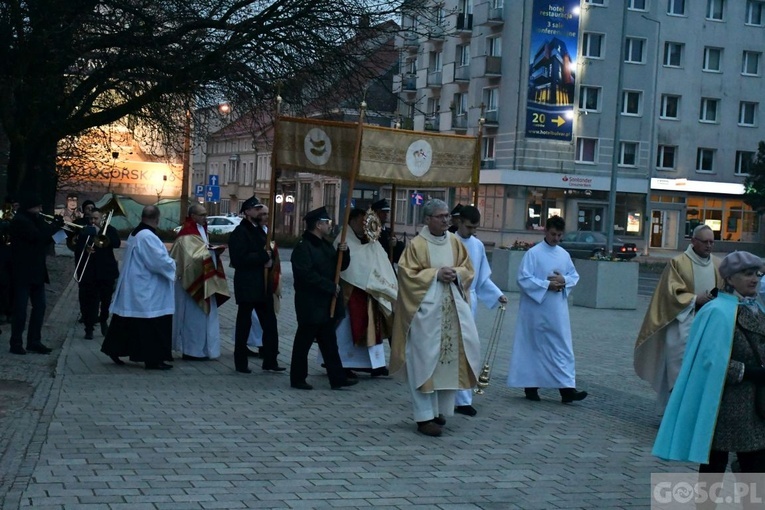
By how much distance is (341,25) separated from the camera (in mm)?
17766

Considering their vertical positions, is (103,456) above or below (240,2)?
below

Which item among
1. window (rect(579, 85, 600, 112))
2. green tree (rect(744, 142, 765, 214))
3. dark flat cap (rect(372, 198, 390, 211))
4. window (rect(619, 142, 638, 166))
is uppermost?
window (rect(579, 85, 600, 112))

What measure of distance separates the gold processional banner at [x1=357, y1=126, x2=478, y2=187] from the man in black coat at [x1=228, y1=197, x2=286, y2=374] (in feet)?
5.16

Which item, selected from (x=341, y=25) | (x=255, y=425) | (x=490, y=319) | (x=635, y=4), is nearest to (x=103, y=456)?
(x=255, y=425)

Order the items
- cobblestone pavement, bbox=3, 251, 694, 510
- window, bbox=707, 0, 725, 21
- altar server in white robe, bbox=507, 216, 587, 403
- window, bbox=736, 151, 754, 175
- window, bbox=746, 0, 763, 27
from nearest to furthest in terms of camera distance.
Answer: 1. cobblestone pavement, bbox=3, 251, 694, 510
2. altar server in white robe, bbox=507, 216, 587, 403
3. window, bbox=707, 0, 725, 21
4. window, bbox=746, 0, 763, 27
5. window, bbox=736, 151, 754, 175

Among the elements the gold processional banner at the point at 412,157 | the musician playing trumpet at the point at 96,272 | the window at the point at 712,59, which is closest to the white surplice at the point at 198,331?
the musician playing trumpet at the point at 96,272

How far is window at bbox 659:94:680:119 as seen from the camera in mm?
63562

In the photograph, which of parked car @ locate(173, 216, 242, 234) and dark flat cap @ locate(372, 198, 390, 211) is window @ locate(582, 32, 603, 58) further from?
dark flat cap @ locate(372, 198, 390, 211)

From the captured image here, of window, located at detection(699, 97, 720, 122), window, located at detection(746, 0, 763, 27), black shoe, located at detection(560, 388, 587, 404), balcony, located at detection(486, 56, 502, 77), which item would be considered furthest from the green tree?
black shoe, located at detection(560, 388, 587, 404)

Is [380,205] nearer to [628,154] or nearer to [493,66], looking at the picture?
[493,66]

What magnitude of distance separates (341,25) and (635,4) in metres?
46.7

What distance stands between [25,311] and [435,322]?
229 inches

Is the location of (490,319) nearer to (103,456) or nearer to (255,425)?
(255,425)

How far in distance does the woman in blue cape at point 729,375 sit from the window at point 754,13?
206 ft
